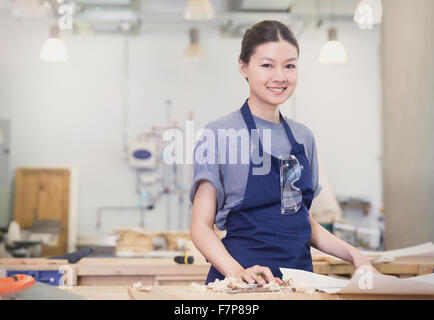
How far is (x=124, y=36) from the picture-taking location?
21.0 feet

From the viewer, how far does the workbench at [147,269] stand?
6.34 ft

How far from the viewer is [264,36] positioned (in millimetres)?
1292

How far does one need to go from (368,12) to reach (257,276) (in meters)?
1.04

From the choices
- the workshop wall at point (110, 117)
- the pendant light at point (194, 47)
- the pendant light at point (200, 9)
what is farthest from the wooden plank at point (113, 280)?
the workshop wall at point (110, 117)

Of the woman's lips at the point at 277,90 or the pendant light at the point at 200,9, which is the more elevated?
the pendant light at the point at 200,9

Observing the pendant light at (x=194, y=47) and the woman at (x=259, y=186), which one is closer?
the woman at (x=259, y=186)

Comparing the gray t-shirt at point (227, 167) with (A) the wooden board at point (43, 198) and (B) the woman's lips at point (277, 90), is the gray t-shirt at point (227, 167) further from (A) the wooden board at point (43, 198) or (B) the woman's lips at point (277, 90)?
(A) the wooden board at point (43, 198)

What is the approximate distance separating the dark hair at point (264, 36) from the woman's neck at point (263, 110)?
0.36ft

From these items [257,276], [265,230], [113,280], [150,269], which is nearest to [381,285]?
[257,276]

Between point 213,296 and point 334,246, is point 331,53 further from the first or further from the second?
point 213,296

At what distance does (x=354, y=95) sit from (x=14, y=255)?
3.69m
